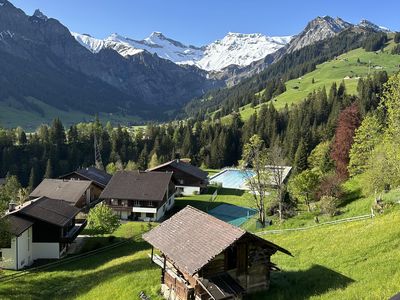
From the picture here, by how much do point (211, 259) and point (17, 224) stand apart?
31.7m

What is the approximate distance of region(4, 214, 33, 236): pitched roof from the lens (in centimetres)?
4328

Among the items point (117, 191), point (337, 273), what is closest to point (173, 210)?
point (117, 191)

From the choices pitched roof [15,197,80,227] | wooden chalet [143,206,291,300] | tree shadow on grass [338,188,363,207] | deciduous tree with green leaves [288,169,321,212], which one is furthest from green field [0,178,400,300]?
deciduous tree with green leaves [288,169,321,212]

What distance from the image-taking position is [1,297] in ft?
112

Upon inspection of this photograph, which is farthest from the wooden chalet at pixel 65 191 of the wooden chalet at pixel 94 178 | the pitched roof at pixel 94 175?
the pitched roof at pixel 94 175

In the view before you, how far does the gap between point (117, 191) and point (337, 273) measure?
5209 cm

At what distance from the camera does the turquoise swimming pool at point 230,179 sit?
100613 millimetres

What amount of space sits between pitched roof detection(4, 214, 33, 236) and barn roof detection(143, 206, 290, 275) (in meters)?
22.8

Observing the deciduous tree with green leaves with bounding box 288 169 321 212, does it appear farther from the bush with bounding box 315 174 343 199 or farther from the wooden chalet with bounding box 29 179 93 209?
the wooden chalet with bounding box 29 179 93 209

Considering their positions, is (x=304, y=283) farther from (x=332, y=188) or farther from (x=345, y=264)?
(x=332, y=188)

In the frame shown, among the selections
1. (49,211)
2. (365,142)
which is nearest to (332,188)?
(365,142)

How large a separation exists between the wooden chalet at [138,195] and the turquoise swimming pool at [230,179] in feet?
97.0

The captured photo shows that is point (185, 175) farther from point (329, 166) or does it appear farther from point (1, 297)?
point (1, 297)

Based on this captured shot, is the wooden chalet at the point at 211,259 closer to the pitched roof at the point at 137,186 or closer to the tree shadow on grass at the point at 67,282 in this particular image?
the tree shadow on grass at the point at 67,282
